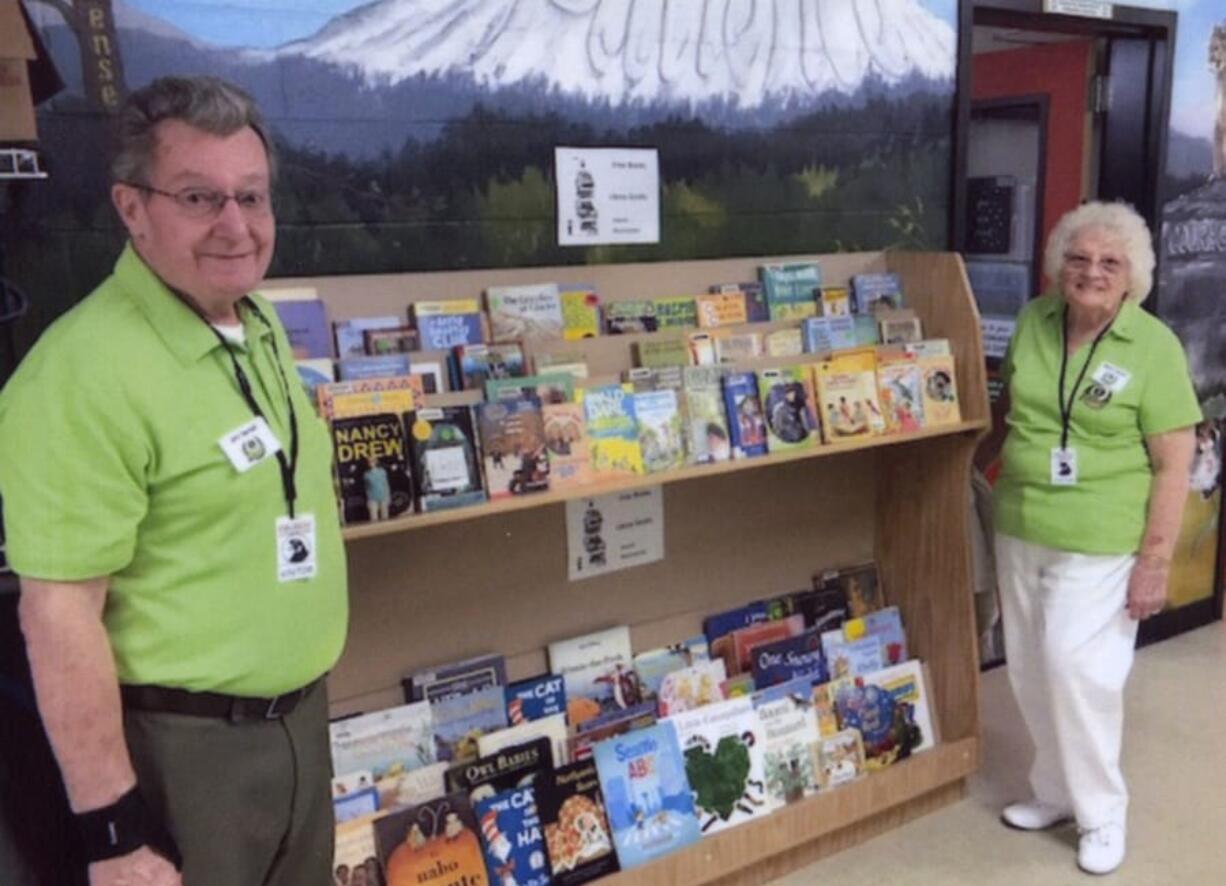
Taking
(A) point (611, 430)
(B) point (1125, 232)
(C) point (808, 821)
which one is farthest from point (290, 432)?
(B) point (1125, 232)

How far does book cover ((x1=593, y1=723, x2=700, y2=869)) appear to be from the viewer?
2.50 metres

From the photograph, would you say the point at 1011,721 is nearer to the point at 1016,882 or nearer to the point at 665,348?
the point at 1016,882

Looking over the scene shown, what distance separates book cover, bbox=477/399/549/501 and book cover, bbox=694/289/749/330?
596 millimetres

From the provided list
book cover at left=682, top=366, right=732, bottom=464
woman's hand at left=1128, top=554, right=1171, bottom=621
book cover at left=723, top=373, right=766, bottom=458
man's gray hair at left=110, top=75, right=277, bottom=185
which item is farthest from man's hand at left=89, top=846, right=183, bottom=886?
woman's hand at left=1128, top=554, right=1171, bottom=621

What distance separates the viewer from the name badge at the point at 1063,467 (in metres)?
2.63

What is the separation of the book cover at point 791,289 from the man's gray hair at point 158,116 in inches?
62.9

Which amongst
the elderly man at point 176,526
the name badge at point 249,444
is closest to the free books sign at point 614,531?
the elderly man at point 176,526

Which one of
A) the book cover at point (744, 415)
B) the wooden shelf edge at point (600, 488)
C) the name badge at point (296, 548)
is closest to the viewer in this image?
the name badge at point (296, 548)

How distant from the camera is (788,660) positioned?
2859 mm

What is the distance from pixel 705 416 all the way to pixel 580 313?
1.20 feet

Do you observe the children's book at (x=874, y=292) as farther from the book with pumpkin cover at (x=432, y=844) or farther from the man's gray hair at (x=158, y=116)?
the man's gray hair at (x=158, y=116)

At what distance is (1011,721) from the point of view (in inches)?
140

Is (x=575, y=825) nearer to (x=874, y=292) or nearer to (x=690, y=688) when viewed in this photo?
(x=690, y=688)

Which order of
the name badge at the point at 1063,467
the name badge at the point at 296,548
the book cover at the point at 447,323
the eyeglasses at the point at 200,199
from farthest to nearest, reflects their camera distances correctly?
the name badge at the point at 1063,467 → the book cover at the point at 447,323 → the name badge at the point at 296,548 → the eyeglasses at the point at 200,199
